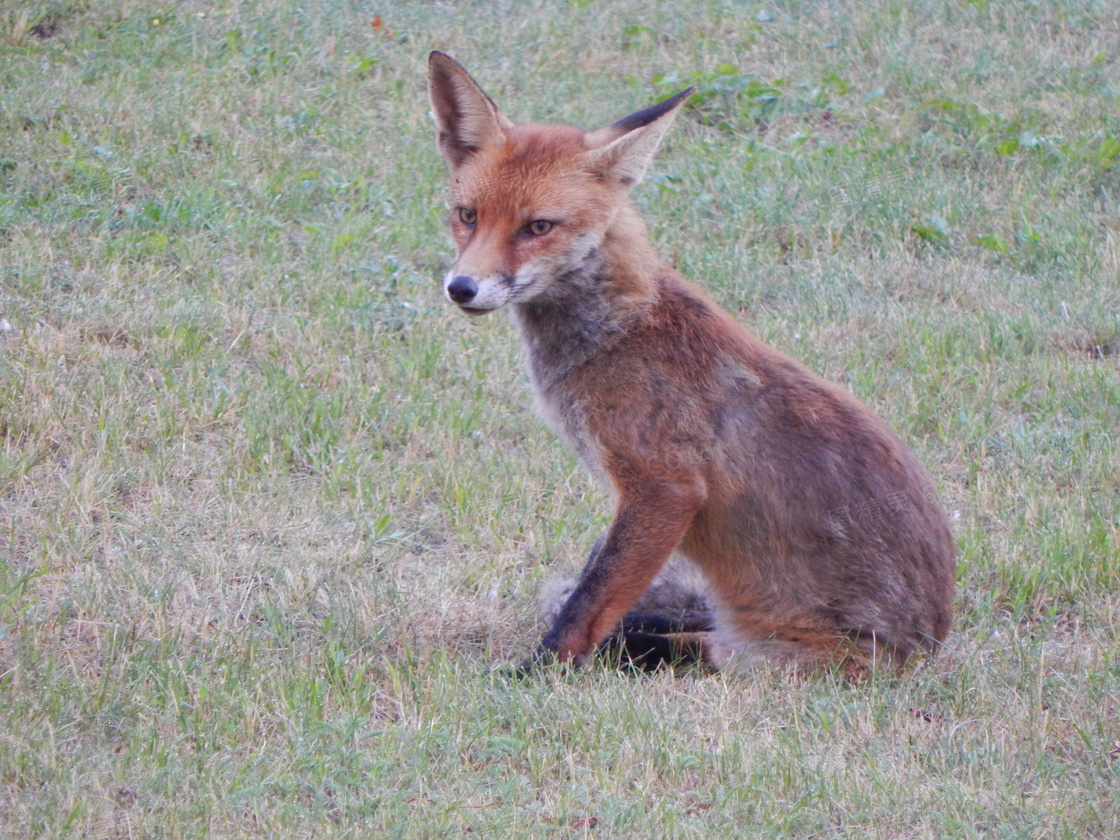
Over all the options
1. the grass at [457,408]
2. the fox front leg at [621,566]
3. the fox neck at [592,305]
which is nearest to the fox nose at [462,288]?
the fox neck at [592,305]

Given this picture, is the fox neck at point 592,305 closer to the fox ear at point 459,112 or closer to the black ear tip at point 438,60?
the fox ear at point 459,112

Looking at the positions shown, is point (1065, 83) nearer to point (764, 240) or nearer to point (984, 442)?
point (764, 240)

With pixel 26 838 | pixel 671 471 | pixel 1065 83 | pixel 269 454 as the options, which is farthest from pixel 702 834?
pixel 1065 83

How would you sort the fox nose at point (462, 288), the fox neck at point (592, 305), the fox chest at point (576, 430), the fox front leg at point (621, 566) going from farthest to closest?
the fox neck at point (592, 305) → the fox chest at point (576, 430) → the fox front leg at point (621, 566) → the fox nose at point (462, 288)

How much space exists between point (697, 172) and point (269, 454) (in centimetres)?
507

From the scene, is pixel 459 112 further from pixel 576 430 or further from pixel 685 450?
pixel 685 450

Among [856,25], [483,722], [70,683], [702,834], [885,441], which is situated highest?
[856,25]

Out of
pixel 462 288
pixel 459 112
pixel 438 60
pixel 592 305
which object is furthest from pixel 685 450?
pixel 438 60

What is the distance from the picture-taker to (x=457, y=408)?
636cm

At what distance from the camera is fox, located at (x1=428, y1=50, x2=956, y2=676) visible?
4207 millimetres

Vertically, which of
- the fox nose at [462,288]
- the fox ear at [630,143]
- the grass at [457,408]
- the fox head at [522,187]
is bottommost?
the grass at [457,408]

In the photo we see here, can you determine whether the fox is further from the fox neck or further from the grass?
the grass

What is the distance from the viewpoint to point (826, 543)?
4328 mm

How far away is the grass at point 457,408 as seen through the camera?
11.5 feet
